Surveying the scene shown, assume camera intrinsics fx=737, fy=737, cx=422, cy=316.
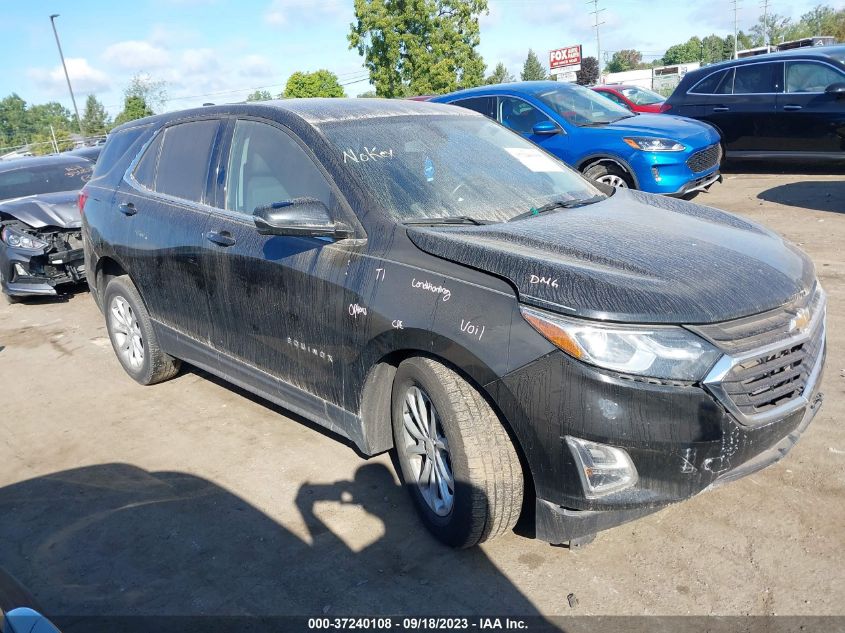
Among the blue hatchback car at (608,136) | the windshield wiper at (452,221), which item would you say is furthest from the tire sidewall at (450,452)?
the blue hatchback car at (608,136)

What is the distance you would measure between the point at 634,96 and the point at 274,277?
14661 millimetres

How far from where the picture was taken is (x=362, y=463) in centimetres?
393

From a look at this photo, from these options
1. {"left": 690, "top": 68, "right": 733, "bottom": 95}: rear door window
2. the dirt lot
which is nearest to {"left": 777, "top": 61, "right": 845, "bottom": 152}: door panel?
{"left": 690, "top": 68, "right": 733, "bottom": 95}: rear door window

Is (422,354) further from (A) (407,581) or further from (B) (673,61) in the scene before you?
(B) (673,61)

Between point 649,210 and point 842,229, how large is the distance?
527 centimetres

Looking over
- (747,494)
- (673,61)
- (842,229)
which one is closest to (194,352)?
(747,494)

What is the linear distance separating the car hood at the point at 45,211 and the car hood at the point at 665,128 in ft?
20.4

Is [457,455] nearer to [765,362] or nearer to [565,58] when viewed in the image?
[765,362]

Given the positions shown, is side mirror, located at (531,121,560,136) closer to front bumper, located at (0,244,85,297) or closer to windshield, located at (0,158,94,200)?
front bumper, located at (0,244,85,297)

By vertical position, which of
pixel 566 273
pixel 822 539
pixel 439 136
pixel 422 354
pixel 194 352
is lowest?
pixel 822 539

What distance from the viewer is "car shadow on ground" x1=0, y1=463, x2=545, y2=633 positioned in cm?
289

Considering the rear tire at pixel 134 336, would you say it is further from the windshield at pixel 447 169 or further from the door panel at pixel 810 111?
the door panel at pixel 810 111

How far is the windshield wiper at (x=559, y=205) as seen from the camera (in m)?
3.53

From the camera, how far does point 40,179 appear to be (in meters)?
9.76
